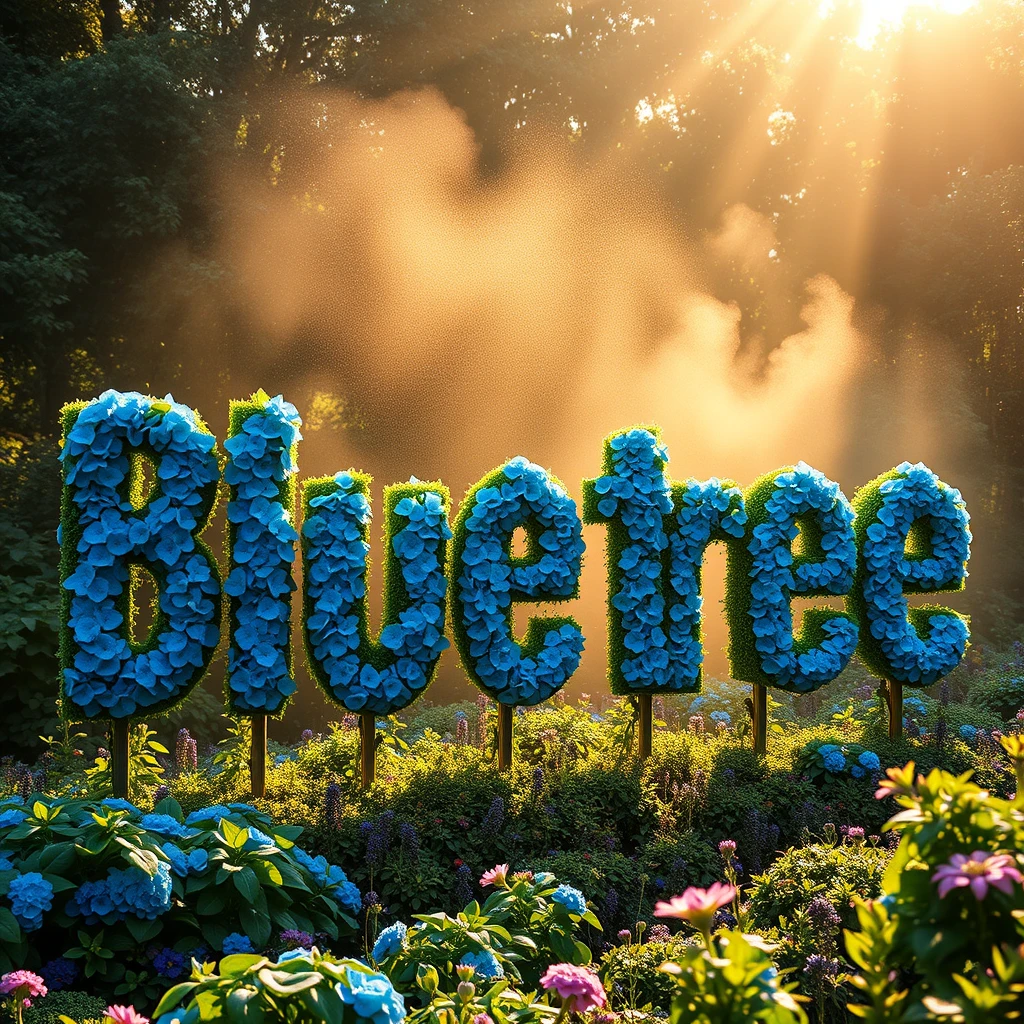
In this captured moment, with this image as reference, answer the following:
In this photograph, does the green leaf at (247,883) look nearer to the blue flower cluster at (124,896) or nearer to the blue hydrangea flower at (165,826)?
the blue flower cluster at (124,896)

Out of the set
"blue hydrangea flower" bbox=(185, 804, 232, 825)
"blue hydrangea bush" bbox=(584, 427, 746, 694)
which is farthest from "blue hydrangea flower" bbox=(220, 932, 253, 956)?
"blue hydrangea bush" bbox=(584, 427, 746, 694)

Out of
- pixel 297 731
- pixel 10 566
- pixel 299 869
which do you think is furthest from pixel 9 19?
pixel 299 869

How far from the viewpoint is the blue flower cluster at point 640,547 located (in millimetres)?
5031

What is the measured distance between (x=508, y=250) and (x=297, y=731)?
6216 millimetres

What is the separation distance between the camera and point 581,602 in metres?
11.4

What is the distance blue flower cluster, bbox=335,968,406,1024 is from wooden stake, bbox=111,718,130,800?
307 cm

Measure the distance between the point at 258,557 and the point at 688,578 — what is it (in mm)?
2341

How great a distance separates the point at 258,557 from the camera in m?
4.38

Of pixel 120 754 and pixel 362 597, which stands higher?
pixel 362 597

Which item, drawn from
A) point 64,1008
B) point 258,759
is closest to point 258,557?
point 258,759

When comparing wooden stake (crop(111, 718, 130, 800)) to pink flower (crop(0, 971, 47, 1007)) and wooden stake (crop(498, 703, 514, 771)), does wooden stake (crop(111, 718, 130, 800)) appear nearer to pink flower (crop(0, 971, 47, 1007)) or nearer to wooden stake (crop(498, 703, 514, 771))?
wooden stake (crop(498, 703, 514, 771))

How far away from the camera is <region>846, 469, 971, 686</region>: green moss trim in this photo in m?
5.62

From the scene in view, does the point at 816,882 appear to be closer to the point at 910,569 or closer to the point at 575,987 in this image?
the point at 575,987

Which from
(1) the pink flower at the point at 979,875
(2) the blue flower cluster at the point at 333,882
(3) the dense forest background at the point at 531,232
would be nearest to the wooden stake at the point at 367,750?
(2) the blue flower cluster at the point at 333,882
